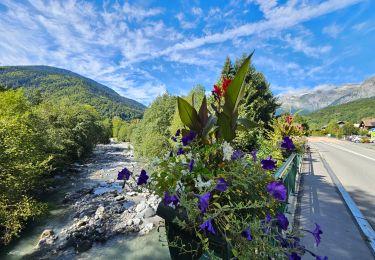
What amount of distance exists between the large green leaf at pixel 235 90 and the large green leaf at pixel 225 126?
0.14 feet

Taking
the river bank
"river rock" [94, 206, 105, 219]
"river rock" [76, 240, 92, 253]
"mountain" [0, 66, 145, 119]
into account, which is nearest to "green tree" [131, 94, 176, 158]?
the river bank

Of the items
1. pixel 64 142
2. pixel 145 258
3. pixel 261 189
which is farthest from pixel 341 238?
pixel 64 142

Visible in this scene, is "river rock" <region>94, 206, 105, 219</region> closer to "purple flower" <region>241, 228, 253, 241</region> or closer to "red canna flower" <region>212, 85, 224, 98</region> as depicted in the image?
"red canna flower" <region>212, 85, 224, 98</region>

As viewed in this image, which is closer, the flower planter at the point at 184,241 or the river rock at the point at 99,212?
the flower planter at the point at 184,241

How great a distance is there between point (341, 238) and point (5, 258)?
1004 centimetres

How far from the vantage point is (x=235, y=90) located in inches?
67.7

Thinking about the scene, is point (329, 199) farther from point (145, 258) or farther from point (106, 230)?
point (106, 230)

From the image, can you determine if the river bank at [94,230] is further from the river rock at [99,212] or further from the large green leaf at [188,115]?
the large green leaf at [188,115]

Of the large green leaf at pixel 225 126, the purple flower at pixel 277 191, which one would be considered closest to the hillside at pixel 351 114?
the large green leaf at pixel 225 126

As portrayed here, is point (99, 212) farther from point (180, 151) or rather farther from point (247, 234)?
point (247, 234)

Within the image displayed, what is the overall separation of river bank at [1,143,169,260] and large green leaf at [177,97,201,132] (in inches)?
292

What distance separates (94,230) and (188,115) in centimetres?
1031

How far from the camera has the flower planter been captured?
1.43 metres

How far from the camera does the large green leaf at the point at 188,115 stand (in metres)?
1.84
